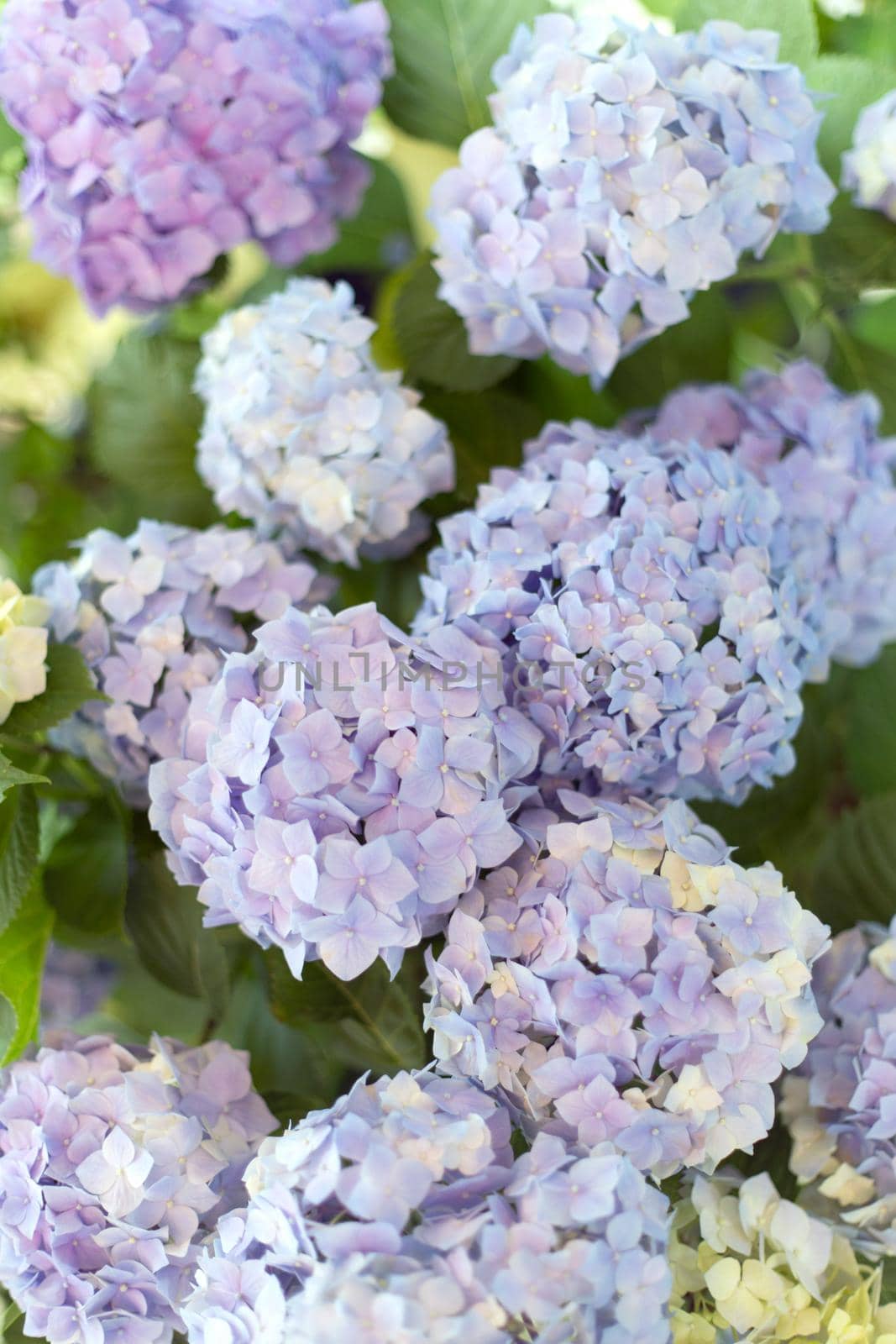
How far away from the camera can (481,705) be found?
475 mm

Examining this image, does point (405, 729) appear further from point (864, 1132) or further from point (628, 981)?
point (864, 1132)

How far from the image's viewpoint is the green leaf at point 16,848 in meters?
0.55

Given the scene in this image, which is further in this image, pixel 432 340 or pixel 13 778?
pixel 432 340

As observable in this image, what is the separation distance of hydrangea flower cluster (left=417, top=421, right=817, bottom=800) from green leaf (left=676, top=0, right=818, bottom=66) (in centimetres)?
25

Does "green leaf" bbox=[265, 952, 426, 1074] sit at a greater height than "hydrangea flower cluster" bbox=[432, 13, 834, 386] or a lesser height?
lesser

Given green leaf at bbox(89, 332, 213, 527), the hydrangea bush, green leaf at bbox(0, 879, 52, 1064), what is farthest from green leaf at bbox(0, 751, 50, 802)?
green leaf at bbox(89, 332, 213, 527)

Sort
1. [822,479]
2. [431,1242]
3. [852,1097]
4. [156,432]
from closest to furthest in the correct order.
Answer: [431,1242], [852,1097], [822,479], [156,432]

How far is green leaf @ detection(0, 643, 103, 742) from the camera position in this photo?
55 cm

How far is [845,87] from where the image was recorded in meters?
0.65

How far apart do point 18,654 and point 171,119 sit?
27cm

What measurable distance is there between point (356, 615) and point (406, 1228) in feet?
0.72

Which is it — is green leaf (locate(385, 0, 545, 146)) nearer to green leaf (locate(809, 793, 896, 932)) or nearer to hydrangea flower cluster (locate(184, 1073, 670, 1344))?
green leaf (locate(809, 793, 896, 932))

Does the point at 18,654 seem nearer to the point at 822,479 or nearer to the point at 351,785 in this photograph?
the point at 351,785

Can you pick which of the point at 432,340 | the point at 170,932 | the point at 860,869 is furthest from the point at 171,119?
the point at 860,869
